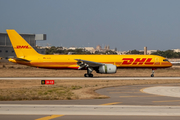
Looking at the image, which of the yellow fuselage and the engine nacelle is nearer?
the engine nacelle

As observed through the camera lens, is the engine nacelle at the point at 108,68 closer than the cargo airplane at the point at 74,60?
Yes

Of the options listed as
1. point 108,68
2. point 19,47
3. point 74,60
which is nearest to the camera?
point 108,68

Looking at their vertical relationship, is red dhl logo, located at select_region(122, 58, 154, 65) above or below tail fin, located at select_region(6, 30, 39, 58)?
below

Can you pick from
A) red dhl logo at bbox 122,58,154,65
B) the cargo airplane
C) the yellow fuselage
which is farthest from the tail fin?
red dhl logo at bbox 122,58,154,65

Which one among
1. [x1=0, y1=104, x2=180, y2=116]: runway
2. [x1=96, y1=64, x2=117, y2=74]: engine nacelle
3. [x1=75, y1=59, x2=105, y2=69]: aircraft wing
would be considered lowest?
[x1=0, y1=104, x2=180, y2=116]: runway

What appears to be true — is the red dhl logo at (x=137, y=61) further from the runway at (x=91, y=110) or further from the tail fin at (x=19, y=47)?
the runway at (x=91, y=110)

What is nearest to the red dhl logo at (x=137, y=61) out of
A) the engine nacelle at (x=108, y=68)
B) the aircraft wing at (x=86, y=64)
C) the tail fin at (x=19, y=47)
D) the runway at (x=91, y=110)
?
the engine nacelle at (x=108, y=68)

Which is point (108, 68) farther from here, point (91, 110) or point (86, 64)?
point (91, 110)

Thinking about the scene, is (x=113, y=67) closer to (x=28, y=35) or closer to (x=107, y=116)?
(x=107, y=116)

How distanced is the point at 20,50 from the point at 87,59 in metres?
11.6

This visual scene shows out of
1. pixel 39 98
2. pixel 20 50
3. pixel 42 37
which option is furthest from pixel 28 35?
pixel 39 98

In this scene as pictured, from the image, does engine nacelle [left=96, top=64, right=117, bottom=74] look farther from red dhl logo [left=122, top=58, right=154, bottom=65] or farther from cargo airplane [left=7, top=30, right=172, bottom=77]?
red dhl logo [left=122, top=58, right=154, bottom=65]

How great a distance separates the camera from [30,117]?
13.4m

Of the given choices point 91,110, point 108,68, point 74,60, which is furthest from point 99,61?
point 91,110
